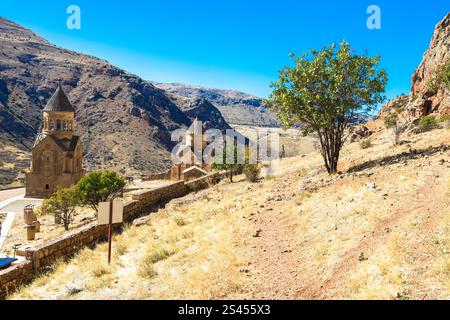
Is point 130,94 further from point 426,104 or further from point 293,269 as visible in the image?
point 293,269

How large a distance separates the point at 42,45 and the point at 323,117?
465 feet

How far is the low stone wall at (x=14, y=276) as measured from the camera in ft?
27.5

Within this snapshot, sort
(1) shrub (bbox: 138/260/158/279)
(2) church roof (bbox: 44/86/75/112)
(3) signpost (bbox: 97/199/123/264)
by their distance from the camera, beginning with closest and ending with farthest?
(1) shrub (bbox: 138/260/158/279), (3) signpost (bbox: 97/199/123/264), (2) church roof (bbox: 44/86/75/112)

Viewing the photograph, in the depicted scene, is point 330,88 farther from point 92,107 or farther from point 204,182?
point 92,107

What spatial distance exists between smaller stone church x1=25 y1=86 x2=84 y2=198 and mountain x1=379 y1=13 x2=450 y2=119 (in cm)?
3493

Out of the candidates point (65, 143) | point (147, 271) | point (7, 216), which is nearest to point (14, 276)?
point (147, 271)

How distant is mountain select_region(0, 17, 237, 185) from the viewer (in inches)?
3036

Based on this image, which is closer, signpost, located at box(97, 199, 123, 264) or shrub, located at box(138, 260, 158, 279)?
shrub, located at box(138, 260, 158, 279)

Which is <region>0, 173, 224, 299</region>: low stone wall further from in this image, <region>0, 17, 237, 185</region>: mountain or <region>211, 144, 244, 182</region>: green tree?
<region>0, 17, 237, 185</region>: mountain

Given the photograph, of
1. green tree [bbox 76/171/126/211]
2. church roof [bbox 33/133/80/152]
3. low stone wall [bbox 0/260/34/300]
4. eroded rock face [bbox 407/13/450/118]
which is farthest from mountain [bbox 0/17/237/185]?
low stone wall [bbox 0/260/34/300]
